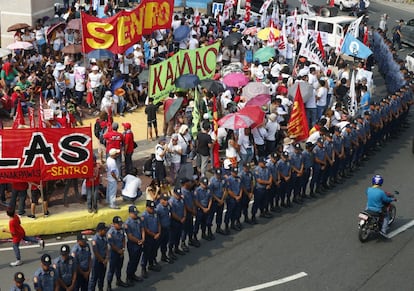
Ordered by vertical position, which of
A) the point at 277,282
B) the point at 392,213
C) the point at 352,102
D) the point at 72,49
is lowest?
the point at 277,282

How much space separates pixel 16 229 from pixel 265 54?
46.2 ft

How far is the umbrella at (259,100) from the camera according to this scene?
1995cm

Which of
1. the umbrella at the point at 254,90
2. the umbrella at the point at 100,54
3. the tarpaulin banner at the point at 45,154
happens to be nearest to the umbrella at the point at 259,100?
the umbrella at the point at 254,90

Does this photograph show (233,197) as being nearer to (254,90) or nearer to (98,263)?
(98,263)

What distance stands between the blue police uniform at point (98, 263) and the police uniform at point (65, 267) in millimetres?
597

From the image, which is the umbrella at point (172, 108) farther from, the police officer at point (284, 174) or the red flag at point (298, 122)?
the police officer at point (284, 174)

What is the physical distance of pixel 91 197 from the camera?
52.4 ft

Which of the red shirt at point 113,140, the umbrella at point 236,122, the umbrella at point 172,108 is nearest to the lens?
the red shirt at point 113,140

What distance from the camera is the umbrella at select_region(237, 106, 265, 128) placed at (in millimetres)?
18062

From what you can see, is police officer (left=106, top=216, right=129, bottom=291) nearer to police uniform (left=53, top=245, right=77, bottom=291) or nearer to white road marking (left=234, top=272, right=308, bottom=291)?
police uniform (left=53, top=245, right=77, bottom=291)

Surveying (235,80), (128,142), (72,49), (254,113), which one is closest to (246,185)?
(254,113)

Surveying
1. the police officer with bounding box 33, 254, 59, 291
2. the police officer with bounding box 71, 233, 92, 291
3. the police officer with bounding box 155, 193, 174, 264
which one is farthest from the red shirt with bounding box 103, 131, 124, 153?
the police officer with bounding box 33, 254, 59, 291

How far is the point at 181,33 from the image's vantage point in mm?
28266

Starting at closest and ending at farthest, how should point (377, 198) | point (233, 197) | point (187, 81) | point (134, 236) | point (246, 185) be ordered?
1. point (134, 236)
2. point (377, 198)
3. point (233, 197)
4. point (246, 185)
5. point (187, 81)
